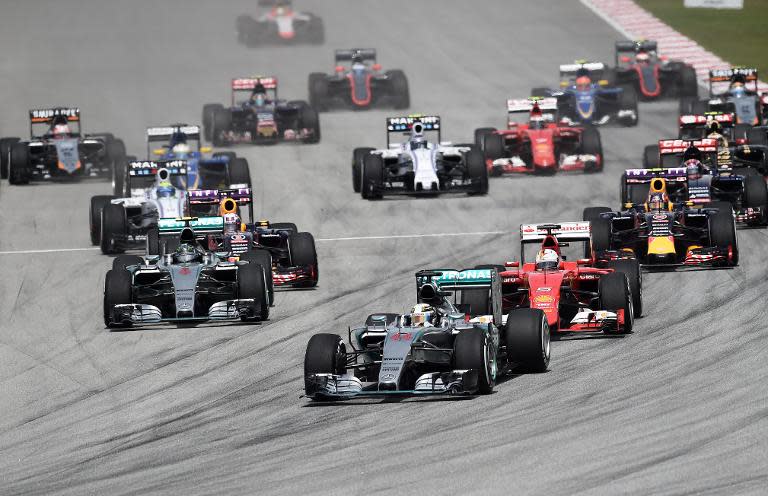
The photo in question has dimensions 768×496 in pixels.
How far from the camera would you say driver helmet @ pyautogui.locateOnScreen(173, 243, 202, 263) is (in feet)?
97.4

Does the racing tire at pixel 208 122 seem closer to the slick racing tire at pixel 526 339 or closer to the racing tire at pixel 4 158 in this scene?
the racing tire at pixel 4 158

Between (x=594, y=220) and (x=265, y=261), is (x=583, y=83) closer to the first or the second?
(x=594, y=220)

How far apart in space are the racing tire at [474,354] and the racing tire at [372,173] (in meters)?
18.7

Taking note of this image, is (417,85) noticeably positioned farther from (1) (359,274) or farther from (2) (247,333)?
(2) (247,333)

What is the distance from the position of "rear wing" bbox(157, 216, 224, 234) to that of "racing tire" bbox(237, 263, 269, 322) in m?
3.33

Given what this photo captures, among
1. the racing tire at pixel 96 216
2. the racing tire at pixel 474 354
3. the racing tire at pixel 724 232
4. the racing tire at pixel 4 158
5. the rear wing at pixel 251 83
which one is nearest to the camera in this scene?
the racing tire at pixel 474 354

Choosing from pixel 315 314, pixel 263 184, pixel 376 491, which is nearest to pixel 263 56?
pixel 263 184

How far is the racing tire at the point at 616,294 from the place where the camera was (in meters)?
26.4

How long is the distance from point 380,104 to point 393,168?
47.8 ft

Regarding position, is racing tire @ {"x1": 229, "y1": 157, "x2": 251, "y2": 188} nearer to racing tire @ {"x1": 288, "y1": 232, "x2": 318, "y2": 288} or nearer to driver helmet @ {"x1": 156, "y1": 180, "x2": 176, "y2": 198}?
driver helmet @ {"x1": 156, "y1": 180, "x2": 176, "y2": 198}

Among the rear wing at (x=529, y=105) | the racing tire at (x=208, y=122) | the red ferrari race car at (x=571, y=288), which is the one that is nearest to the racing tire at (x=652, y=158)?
the rear wing at (x=529, y=105)

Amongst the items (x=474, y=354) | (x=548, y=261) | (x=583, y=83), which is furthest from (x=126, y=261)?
(x=583, y=83)

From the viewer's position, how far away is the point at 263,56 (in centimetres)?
6912

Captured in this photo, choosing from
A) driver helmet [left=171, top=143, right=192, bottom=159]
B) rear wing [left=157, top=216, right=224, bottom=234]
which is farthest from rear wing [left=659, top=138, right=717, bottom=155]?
rear wing [left=157, top=216, right=224, bottom=234]
